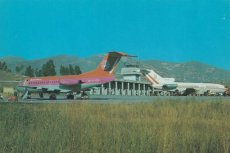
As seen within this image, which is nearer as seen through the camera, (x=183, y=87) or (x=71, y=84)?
(x=71, y=84)

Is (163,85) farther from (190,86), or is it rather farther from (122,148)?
(122,148)

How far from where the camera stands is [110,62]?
55.1 meters

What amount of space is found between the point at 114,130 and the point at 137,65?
4356 inches

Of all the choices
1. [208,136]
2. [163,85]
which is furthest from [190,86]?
[208,136]

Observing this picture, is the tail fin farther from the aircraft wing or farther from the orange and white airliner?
the aircraft wing

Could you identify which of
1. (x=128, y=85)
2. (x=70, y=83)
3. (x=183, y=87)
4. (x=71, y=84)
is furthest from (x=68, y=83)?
(x=128, y=85)

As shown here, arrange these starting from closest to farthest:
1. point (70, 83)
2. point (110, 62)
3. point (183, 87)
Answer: point (70, 83) < point (110, 62) < point (183, 87)

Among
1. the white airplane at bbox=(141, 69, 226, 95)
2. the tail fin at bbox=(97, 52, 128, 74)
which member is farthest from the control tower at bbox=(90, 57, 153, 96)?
the tail fin at bbox=(97, 52, 128, 74)

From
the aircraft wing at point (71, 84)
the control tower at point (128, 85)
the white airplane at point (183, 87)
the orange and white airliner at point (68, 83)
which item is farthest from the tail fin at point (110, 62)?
the white airplane at point (183, 87)

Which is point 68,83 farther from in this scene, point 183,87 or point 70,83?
point 183,87

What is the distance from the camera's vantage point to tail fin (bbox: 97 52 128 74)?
54.3 m

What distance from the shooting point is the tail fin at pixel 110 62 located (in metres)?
54.3

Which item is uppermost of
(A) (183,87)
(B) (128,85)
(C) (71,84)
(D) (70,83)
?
(B) (128,85)

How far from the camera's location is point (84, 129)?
26.8ft
